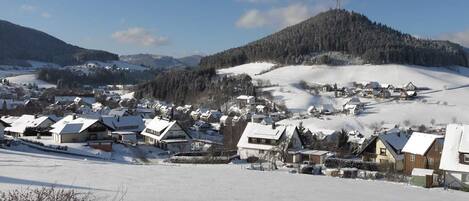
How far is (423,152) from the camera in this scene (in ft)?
129

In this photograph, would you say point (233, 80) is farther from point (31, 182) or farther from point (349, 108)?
point (31, 182)

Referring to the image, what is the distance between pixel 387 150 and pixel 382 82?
4572 inches

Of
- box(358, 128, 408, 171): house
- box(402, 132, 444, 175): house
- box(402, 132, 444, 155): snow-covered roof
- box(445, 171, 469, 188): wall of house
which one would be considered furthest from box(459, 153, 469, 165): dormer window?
box(358, 128, 408, 171): house

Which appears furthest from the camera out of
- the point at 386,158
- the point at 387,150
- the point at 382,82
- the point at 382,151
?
the point at 382,82

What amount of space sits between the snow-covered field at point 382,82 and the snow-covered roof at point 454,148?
5277cm

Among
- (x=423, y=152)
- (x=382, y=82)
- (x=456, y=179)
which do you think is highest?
(x=382, y=82)

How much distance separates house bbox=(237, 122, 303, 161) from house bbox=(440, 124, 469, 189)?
1516cm

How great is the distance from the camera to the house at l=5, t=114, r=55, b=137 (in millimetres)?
60500

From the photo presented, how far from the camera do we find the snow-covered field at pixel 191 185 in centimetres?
1847

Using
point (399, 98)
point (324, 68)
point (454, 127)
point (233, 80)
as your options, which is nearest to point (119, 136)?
point (454, 127)

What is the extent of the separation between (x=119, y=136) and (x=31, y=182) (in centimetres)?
3900

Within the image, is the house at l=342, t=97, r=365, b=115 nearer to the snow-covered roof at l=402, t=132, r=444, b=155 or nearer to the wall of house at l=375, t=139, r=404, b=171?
the wall of house at l=375, t=139, r=404, b=171

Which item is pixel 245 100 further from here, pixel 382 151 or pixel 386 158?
pixel 386 158

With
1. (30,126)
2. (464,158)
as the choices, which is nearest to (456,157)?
Result: (464,158)
